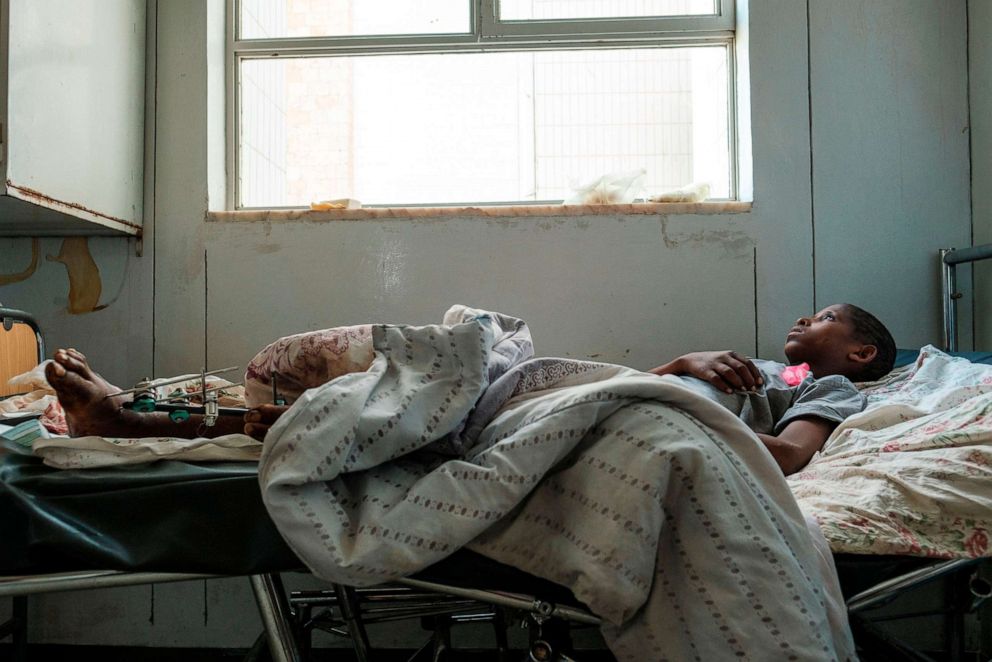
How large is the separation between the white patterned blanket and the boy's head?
3.22 feet

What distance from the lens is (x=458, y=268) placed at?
6.38 ft

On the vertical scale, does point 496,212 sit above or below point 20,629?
above

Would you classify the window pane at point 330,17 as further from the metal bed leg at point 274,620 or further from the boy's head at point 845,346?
the metal bed leg at point 274,620

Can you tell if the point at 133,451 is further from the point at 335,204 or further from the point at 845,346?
the point at 845,346

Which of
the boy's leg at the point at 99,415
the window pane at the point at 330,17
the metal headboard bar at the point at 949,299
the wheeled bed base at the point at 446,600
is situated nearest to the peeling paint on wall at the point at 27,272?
the window pane at the point at 330,17

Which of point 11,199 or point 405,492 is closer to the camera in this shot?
point 405,492

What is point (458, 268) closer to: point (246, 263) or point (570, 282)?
point (570, 282)

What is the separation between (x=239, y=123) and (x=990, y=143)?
2075mm

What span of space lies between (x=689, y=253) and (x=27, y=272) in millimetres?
1820

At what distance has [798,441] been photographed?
1.30 m

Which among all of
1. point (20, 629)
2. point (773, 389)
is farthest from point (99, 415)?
point (773, 389)

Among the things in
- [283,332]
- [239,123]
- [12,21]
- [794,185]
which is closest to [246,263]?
[283,332]

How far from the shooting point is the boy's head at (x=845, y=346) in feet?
5.52

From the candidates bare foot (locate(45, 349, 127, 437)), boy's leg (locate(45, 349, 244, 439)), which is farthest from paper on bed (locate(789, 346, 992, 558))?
bare foot (locate(45, 349, 127, 437))
